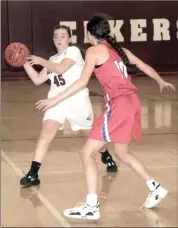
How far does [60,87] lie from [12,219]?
1554 mm

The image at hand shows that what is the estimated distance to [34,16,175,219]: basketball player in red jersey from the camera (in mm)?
4492

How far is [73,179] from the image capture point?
5.62 metres

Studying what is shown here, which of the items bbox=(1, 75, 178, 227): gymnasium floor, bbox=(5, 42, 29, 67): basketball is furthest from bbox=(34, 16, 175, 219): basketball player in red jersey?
bbox=(5, 42, 29, 67): basketball

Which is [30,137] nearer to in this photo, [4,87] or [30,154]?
[30,154]

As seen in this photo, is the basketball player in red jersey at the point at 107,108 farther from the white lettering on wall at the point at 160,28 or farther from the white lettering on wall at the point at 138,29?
the white lettering on wall at the point at 160,28

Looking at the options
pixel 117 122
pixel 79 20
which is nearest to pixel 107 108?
pixel 117 122

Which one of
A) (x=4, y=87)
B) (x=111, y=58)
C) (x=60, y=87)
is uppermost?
(x=111, y=58)

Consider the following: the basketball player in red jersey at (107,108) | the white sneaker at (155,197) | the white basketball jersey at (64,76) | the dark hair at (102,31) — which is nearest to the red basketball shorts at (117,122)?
the basketball player in red jersey at (107,108)

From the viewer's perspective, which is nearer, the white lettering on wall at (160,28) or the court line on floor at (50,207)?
the court line on floor at (50,207)

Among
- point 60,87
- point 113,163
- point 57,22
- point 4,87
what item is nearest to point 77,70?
point 60,87

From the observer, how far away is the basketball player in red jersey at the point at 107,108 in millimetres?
4492

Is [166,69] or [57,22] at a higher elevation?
[57,22]

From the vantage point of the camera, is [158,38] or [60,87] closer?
[60,87]

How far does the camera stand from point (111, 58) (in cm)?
462
